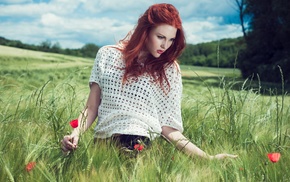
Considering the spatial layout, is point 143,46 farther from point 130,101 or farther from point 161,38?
point 130,101

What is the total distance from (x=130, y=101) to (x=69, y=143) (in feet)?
1.85

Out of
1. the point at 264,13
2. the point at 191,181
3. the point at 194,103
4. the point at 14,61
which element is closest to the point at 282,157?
the point at 191,181

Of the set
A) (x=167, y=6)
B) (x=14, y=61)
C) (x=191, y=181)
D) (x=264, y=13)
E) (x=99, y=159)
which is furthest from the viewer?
(x=264, y=13)

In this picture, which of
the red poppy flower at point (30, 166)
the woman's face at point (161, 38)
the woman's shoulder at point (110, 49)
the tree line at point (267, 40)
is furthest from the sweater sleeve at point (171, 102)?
the tree line at point (267, 40)

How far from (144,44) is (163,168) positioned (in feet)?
2.90

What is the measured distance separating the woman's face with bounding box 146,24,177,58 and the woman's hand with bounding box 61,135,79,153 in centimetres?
66

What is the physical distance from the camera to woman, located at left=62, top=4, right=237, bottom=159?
2.39m

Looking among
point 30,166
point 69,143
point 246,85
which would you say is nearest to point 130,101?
point 69,143

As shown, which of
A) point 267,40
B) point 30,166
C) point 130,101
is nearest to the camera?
point 30,166

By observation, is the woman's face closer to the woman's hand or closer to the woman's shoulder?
the woman's shoulder

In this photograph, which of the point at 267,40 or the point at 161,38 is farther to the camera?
the point at 267,40

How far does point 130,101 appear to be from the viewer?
2.46m

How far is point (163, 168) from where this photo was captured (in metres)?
1.81

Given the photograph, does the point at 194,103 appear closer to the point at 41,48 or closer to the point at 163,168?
the point at 163,168
